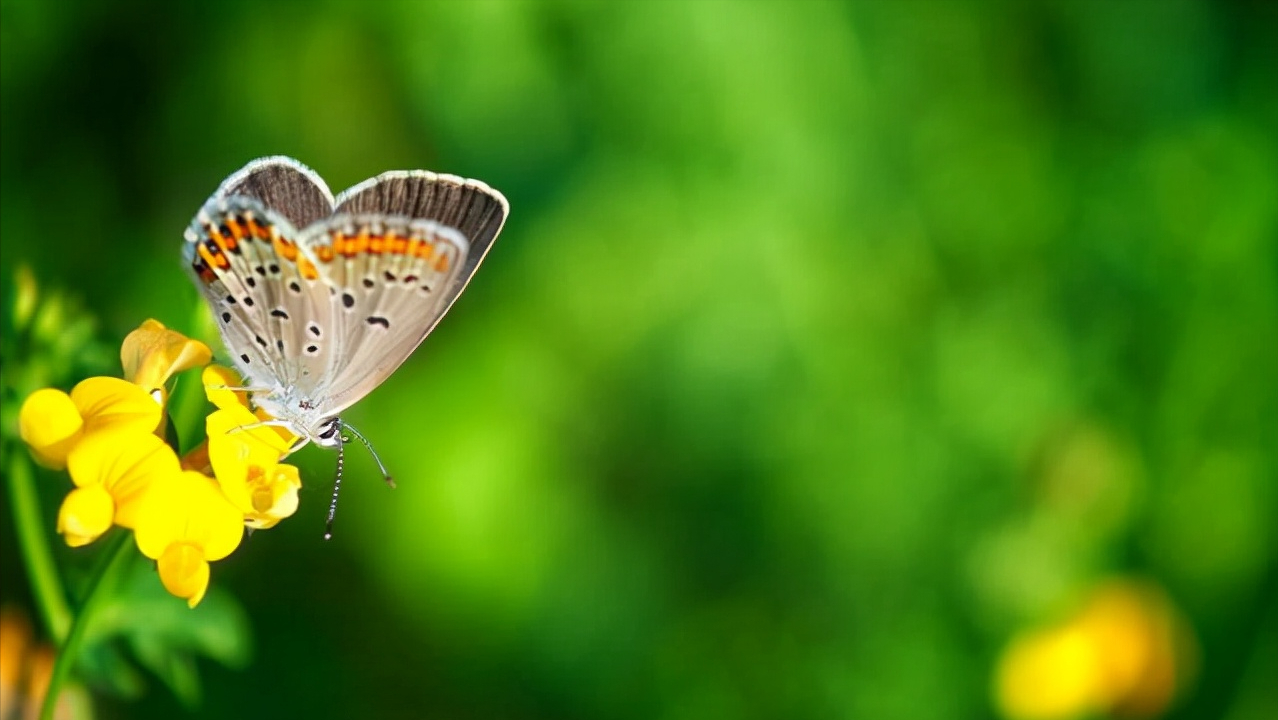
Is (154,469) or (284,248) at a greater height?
(284,248)

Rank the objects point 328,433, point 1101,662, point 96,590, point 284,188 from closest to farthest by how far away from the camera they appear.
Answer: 1. point 96,590
2. point 284,188
3. point 328,433
4. point 1101,662

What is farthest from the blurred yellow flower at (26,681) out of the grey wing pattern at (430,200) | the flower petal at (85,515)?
the grey wing pattern at (430,200)

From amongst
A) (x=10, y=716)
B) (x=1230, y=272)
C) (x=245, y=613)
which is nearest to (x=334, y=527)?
(x=245, y=613)

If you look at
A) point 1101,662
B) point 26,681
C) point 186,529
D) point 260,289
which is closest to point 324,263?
point 260,289

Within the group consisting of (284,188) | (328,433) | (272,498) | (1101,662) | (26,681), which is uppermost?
(284,188)

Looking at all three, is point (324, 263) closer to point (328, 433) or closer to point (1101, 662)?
point (328, 433)

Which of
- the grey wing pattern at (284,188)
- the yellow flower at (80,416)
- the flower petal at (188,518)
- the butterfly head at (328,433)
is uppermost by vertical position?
the grey wing pattern at (284,188)

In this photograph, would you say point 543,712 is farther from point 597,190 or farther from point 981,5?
point 981,5

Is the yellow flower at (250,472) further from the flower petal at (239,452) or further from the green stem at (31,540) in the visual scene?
the green stem at (31,540)
